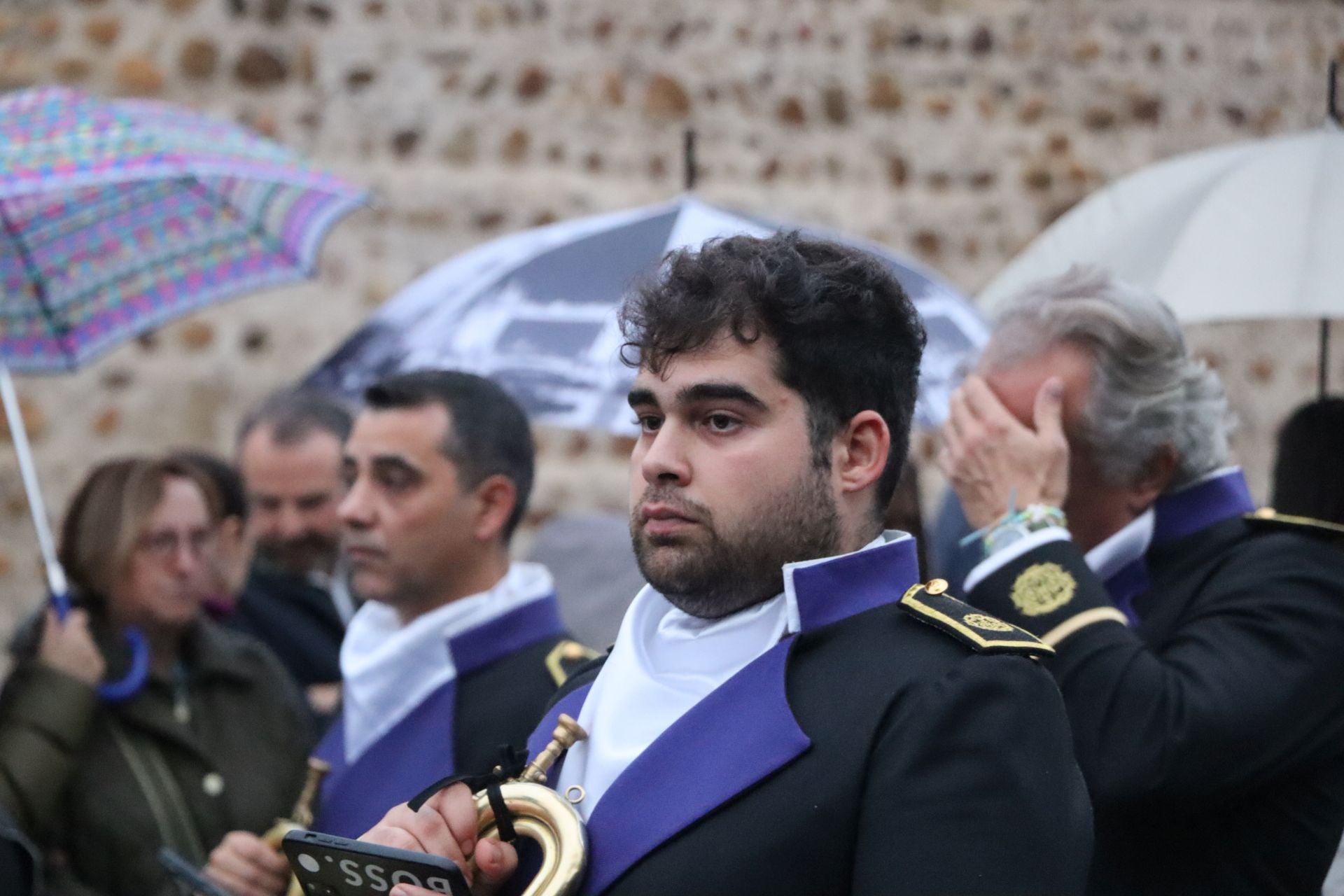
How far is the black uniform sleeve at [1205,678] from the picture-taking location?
8.27ft

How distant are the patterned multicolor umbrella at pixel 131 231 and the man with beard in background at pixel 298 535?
21.9 inches

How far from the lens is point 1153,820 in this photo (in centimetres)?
263

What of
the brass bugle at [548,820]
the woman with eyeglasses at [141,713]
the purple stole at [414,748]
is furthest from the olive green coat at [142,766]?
the brass bugle at [548,820]

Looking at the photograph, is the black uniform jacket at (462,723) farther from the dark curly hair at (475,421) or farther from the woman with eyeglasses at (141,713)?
the woman with eyeglasses at (141,713)

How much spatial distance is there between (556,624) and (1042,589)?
1.08 m

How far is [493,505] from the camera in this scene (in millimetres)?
3512

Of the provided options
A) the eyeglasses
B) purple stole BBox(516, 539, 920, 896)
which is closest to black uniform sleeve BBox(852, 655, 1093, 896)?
purple stole BBox(516, 539, 920, 896)

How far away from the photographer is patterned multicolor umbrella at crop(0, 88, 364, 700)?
376cm

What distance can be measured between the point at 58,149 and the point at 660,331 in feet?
6.45

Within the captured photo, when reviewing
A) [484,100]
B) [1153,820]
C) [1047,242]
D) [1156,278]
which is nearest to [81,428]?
[484,100]

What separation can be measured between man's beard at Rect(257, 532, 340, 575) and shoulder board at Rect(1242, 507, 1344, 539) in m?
2.77

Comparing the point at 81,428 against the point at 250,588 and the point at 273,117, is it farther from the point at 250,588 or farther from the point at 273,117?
the point at 250,588

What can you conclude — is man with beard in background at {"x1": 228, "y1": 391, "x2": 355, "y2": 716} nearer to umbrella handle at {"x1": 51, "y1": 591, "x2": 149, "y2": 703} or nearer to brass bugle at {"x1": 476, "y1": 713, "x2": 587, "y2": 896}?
umbrella handle at {"x1": 51, "y1": 591, "x2": 149, "y2": 703}

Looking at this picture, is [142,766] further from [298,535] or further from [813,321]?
[813,321]
